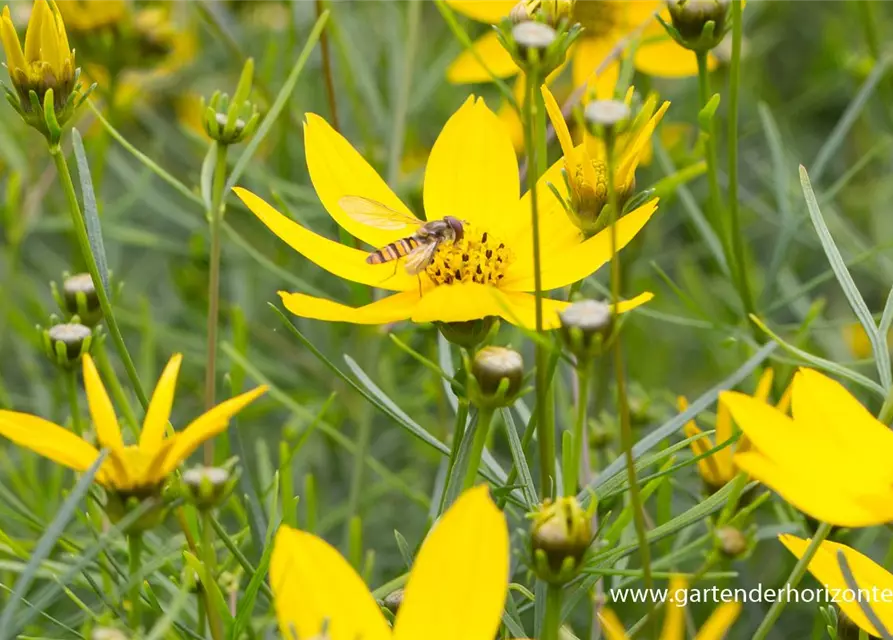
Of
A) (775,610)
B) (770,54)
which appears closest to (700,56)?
(775,610)

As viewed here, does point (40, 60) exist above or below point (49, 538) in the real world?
above

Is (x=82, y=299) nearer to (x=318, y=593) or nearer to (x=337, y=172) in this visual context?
(x=337, y=172)

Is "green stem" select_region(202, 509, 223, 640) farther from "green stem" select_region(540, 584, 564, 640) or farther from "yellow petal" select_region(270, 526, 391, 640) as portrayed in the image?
"green stem" select_region(540, 584, 564, 640)

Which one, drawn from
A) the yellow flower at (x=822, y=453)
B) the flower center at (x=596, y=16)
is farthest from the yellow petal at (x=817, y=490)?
the flower center at (x=596, y=16)

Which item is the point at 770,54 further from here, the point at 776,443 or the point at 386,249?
the point at 776,443

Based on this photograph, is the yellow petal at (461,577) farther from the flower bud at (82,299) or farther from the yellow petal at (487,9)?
the yellow petal at (487,9)

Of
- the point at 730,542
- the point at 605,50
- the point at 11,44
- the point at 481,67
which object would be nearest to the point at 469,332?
the point at 730,542
